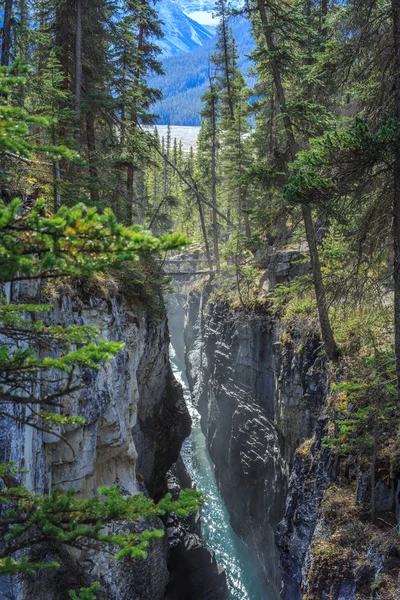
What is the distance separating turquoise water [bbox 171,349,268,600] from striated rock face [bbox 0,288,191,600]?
11.3ft

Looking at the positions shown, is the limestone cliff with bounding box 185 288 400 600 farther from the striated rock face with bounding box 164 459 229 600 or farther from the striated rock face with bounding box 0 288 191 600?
the striated rock face with bounding box 0 288 191 600

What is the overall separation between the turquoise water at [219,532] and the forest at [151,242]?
4.90 metres

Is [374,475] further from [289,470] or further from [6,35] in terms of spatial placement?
[6,35]

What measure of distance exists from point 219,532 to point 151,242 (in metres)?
21.8

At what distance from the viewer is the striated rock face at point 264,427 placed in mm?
10508

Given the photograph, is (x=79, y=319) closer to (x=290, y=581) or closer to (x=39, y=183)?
(x=39, y=183)

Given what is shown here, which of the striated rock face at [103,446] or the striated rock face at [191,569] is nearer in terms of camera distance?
the striated rock face at [103,446]

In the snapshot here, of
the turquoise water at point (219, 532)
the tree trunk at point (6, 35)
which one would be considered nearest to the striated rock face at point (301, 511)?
the turquoise water at point (219, 532)

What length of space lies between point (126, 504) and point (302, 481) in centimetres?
866

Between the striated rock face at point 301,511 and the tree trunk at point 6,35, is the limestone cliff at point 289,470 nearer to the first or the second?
the striated rock face at point 301,511

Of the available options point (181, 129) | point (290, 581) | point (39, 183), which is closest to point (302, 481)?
point (290, 581)

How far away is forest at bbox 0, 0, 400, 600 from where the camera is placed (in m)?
3.06

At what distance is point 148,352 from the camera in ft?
53.3

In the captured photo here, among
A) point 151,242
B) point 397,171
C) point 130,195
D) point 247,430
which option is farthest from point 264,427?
point 151,242
